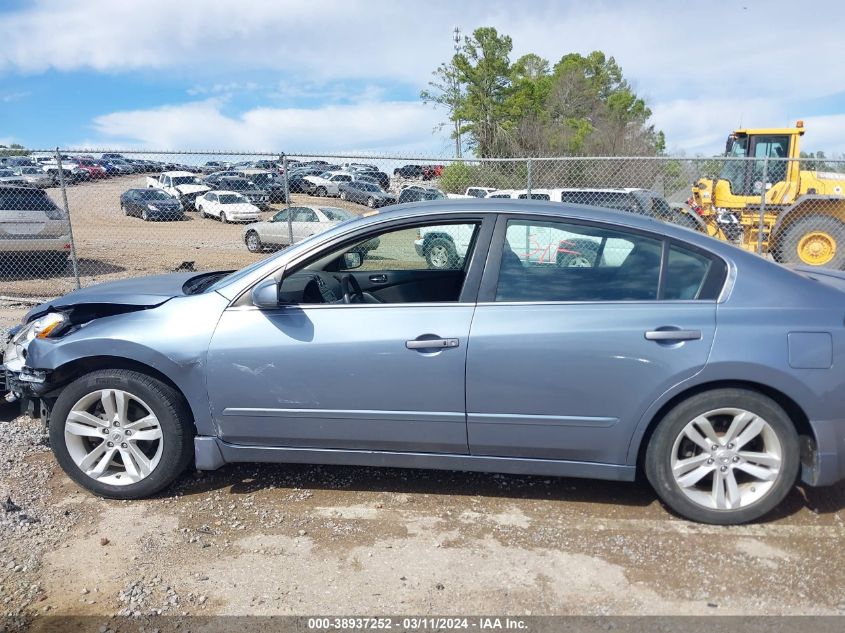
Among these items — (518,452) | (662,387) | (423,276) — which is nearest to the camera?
(662,387)

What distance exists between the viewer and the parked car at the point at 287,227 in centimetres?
1450

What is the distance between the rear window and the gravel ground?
8519mm

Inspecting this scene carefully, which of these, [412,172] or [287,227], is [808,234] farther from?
[287,227]

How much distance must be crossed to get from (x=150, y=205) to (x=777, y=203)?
16.8m

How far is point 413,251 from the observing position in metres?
4.92

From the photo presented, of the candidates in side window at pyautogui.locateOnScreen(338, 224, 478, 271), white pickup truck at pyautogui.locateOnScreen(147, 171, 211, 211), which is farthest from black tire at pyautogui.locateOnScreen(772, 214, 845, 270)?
white pickup truck at pyautogui.locateOnScreen(147, 171, 211, 211)

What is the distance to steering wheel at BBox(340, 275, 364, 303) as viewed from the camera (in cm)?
401

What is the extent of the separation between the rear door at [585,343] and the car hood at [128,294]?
1.83m

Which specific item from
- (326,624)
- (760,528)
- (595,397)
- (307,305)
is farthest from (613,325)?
(326,624)

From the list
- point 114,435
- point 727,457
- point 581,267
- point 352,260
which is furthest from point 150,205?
point 727,457

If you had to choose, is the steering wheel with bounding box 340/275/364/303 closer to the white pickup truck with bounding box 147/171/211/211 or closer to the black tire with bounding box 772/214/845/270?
the black tire with bounding box 772/214/845/270

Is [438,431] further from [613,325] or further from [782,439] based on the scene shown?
[782,439]

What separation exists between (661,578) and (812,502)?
48.6 inches

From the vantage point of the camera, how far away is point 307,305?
348 centimetres
